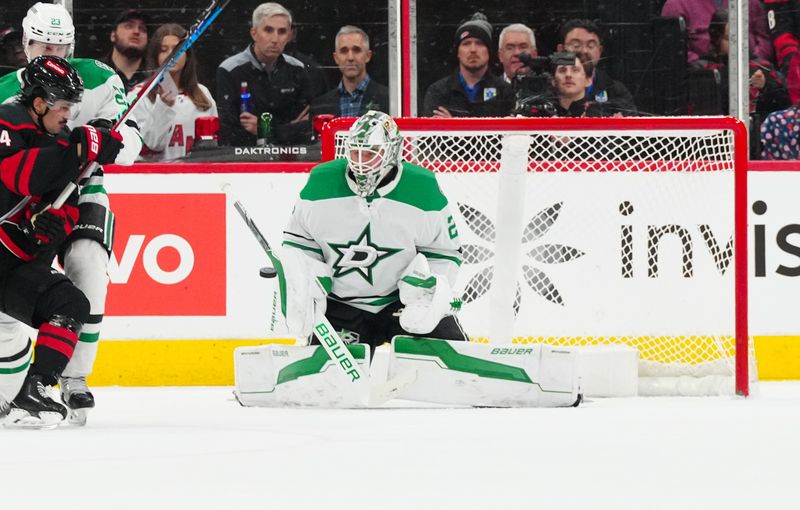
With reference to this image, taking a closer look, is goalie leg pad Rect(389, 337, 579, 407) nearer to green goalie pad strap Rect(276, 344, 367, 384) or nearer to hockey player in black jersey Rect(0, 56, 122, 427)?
green goalie pad strap Rect(276, 344, 367, 384)

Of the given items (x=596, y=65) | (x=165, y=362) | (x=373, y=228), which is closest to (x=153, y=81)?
(x=373, y=228)

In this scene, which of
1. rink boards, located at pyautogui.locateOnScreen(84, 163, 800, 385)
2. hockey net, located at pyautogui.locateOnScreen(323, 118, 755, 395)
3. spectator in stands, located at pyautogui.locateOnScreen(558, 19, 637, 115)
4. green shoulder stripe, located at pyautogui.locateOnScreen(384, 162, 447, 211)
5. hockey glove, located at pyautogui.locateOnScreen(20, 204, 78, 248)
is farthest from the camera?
spectator in stands, located at pyautogui.locateOnScreen(558, 19, 637, 115)

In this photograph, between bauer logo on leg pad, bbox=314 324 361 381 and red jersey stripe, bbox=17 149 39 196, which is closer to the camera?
red jersey stripe, bbox=17 149 39 196

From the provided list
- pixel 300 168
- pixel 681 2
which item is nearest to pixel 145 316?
pixel 300 168

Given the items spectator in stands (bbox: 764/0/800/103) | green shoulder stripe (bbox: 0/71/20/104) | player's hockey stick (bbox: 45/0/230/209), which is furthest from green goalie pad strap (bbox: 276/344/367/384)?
spectator in stands (bbox: 764/0/800/103)

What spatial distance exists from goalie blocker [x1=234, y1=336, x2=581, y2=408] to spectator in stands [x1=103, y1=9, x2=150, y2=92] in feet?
5.46

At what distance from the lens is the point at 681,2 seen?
5441mm

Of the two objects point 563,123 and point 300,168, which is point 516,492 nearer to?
point 563,123

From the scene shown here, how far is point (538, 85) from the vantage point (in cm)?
545

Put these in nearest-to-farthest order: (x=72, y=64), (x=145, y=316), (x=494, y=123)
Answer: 1. (x=72, y=64)
2. (x=494, y=123)
3. (x=145, y=316)

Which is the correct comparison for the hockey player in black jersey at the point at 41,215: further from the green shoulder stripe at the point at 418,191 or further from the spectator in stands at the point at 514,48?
the spectator in stands at the point at 514,48

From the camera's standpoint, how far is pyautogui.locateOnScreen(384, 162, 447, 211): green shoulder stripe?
4.23 metres

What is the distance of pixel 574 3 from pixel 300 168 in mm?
1210

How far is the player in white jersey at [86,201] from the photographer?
376 cm
